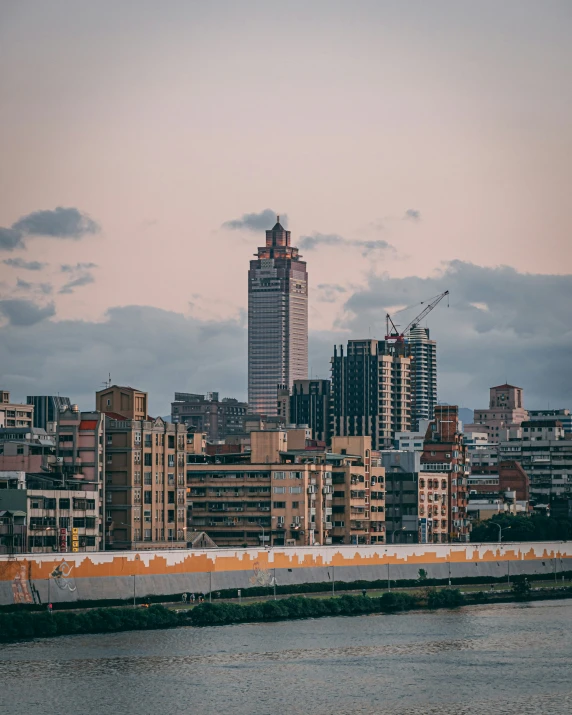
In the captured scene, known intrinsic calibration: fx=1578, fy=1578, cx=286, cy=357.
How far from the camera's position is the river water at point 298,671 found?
11519 centimetres

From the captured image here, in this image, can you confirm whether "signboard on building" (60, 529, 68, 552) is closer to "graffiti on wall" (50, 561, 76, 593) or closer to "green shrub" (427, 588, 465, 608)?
"graffiti on wall" (50, 561, 76, 593)

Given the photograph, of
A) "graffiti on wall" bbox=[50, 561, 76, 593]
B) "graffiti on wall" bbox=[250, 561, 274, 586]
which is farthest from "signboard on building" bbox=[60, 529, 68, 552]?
"graffiti on wall" bbox=[250, 561, 274, 586]

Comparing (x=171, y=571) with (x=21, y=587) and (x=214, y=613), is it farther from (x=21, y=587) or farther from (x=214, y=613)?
(x=21, y=587)

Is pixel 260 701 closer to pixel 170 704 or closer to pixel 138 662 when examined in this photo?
pixel 170 704

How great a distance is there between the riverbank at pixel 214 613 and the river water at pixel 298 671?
114 inches

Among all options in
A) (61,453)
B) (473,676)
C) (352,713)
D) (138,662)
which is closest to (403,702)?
(352,713)

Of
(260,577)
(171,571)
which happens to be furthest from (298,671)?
(260,577)

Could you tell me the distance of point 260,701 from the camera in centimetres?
11631

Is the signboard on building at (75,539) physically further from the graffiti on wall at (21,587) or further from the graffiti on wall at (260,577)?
the graffiti on wall at (21,587)

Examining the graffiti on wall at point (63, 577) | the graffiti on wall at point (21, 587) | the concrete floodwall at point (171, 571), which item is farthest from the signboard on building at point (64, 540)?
the graffiti on wall at point (21, 587)

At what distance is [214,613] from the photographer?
522ft

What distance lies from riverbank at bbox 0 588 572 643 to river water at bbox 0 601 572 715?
289 cm

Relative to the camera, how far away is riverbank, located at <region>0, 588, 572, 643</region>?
14538 centimetres

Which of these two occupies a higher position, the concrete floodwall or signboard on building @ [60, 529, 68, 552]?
signboard on building @ [60, 529, 68, 552]
